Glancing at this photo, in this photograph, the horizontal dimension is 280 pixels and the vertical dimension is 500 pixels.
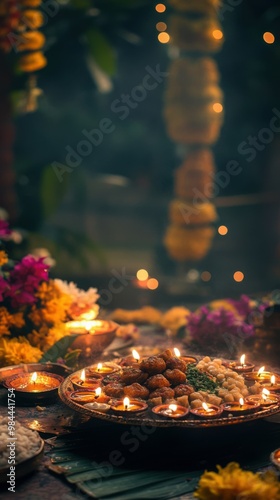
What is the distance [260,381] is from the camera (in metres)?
4.15

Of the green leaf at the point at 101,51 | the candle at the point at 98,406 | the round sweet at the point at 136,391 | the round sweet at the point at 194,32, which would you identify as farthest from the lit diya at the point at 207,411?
the round sweet at the point at 194,32

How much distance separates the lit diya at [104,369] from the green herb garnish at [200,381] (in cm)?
47

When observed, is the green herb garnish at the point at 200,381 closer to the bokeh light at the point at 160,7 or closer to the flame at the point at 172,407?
the flame at the point at 172,407

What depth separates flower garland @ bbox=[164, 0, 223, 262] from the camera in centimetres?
823

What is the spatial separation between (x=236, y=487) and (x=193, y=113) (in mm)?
6088

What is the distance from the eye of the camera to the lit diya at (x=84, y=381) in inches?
157

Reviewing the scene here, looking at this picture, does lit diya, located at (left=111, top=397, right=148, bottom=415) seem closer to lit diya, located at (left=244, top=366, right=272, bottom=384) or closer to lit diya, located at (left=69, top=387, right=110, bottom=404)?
lit diya, located at (left=69, top=387, right=110, bottom=404)

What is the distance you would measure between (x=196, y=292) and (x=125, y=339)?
327 cm

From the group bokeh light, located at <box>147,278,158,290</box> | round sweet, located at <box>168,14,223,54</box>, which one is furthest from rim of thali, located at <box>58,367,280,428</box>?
round sweet, located at <box>168,14,223,54</box>

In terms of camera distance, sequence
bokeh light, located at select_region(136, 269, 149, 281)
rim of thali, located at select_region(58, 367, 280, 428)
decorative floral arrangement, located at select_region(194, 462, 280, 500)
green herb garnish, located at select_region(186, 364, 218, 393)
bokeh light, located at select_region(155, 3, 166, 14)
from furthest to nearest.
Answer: bokeh light, located at select_region(136, 269, 149, 281) < bokeh light, located at select_region(155, 3, 166, 14) < green herb garnish, located at select_region(186, 364, 218, 393) < rim of thali, located at select_region(58, 367, 280, 428) < decorative floral arrangement, located at select_region(194, 462, 280, 500)

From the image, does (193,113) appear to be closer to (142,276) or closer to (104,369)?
(142,276)

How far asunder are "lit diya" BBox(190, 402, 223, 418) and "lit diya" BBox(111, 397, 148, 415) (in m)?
0.26

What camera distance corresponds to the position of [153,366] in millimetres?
3920

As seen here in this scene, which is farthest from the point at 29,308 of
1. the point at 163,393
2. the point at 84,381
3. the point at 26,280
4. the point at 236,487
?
the point at 236,487
